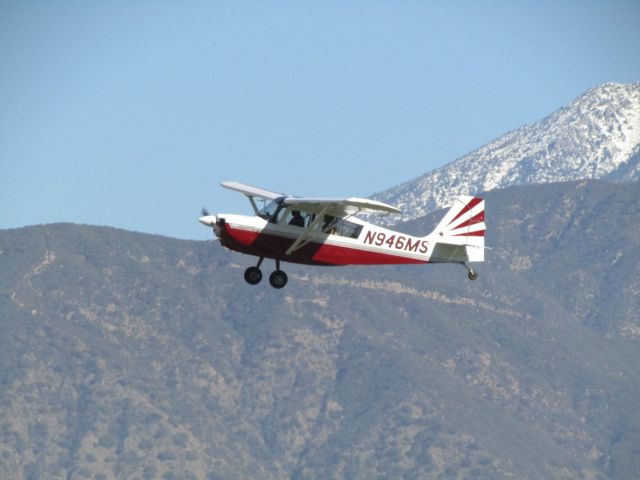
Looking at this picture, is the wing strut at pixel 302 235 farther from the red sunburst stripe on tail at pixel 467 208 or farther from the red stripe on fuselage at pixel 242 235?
the red sunburst stripe on tail at pixel 467 208

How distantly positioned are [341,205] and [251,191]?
27.1 ft

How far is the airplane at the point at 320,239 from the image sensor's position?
78.1 m

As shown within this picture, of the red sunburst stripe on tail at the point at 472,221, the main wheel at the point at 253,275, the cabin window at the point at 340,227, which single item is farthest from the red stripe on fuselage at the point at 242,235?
the red sunburst stripe on tail at the point at 472,221

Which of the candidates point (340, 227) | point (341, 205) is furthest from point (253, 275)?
point (341, 205)

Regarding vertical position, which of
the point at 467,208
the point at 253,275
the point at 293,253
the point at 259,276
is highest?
the point at 467,208

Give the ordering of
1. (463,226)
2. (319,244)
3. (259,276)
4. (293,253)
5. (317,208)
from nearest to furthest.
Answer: (317,208)
(293,253)
(319,244)
(259,276)
(463,226)

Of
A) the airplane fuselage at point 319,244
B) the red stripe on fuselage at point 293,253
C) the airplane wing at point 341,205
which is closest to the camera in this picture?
the airplane wing at point 341,205

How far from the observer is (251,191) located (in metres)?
84.7

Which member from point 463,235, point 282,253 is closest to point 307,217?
point 282,253

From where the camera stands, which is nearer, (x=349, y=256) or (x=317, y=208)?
(x=317, y=208)

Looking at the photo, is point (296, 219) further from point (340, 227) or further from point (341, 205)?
point (341, 205)

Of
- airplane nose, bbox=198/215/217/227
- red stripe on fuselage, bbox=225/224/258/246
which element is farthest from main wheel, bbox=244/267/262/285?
airplane nose, bbox=198/215/217/227

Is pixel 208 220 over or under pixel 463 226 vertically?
under

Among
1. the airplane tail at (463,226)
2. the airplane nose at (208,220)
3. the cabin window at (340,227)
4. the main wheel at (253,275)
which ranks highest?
the airplane tail at (463,226)
